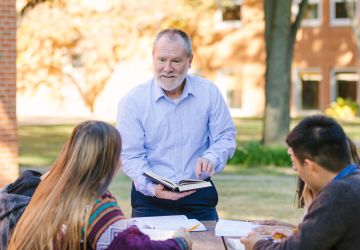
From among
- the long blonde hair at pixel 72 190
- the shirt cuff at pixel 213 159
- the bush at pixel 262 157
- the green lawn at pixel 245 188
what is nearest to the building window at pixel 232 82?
the green lawn at pixel 245 188

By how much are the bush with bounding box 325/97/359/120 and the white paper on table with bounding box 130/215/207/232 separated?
2546 cm

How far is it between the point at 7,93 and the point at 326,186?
352 inches

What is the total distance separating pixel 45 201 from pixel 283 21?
1352 cm

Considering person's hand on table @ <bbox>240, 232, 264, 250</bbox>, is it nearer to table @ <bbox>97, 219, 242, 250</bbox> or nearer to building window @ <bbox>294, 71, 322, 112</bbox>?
table @ <bbox>97, 219, 242, 250</bbox>

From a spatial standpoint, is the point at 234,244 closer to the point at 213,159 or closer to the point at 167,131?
the point at 213,159

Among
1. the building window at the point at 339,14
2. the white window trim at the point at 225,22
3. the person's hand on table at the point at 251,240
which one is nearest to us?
the person's hand on table at the point at 251,240

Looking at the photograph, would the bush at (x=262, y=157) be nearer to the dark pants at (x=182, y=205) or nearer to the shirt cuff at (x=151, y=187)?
the dark pants at (x=182, y=205)

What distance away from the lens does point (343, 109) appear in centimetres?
2966

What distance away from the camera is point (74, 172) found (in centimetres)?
301

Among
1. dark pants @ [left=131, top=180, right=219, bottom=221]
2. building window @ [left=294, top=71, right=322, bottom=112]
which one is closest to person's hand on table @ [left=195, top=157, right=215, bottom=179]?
dark pants @ [left=131, top=180, right=219, bottom=221]

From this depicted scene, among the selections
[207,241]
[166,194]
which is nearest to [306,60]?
[166,194]

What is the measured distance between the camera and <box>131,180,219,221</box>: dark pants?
459 cm

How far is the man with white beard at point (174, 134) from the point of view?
453 centimetres

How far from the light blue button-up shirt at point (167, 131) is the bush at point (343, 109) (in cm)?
2510
